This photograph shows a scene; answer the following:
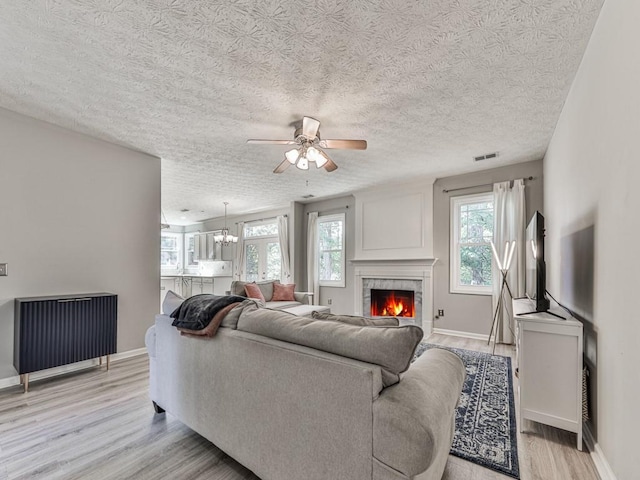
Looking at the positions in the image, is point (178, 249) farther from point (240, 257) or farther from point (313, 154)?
point (313, 154)

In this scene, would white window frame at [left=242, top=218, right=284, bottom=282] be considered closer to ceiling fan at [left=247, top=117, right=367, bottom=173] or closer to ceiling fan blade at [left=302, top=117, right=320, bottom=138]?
ceiling fan at [left=247, top=117, right=367, bottom=173]

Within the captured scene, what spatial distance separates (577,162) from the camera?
7.79 feet

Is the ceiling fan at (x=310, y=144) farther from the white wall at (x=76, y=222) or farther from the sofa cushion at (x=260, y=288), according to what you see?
the sofa cushion at (x=260, y=288)

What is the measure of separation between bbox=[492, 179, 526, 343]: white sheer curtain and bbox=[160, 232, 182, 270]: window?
9445mm

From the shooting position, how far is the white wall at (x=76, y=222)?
2986 mm

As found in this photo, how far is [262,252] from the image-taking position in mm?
8102

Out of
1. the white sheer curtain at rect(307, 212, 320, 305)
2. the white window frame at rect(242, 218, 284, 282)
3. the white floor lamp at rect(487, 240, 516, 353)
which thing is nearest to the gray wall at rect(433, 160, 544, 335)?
the white floor lamp at rect(487, 240, 516, 353)

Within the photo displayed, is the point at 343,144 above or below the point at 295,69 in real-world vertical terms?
below

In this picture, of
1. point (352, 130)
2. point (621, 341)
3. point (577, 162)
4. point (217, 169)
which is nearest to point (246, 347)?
point (621, 341)

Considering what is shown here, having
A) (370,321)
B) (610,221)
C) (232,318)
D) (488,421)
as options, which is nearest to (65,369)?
(232,318)

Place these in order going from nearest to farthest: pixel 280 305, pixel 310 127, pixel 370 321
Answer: pixel 370 321, pixel 310 127, pixel 280 305

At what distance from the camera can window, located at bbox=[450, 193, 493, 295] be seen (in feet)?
15.5

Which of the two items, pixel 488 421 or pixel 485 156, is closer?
pixel 488 421

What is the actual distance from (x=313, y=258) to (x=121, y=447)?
16.8 feet
